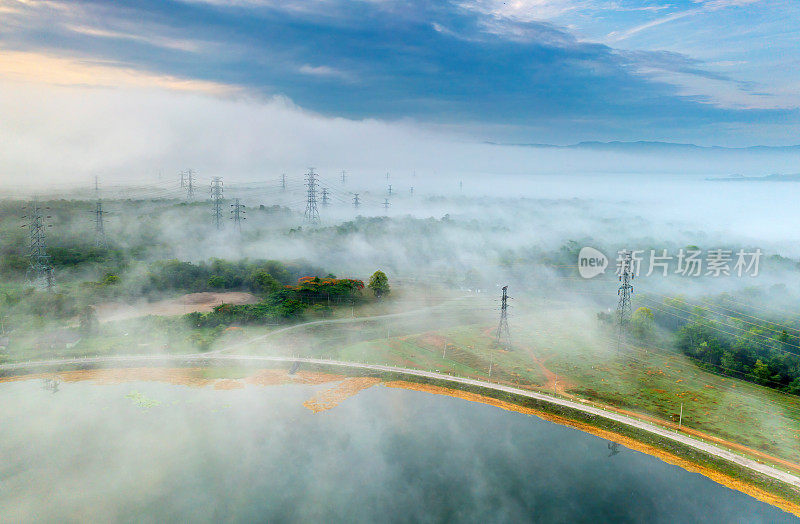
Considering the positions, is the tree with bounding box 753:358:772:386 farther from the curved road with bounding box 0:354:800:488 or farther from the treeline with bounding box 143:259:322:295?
the treeline with bounding box 143:259:322:295

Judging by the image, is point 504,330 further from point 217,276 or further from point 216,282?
point 217,276

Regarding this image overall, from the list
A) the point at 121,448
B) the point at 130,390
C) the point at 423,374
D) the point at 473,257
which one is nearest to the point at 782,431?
the point at 423,374

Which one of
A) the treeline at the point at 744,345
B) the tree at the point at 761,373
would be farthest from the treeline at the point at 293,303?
the tree at the point at 761,373

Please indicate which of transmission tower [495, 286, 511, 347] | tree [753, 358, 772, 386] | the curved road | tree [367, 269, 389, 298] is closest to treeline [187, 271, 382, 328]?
tree [367, 269, 389, 298]

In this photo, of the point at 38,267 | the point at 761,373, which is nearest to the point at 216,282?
the point at 38,267

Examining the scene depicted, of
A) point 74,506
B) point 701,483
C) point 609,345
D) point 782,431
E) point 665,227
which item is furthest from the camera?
point 665,227

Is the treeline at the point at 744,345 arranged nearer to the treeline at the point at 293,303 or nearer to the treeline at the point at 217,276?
the treeline at the point at 293,303

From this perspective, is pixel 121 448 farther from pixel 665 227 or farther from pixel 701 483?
pixel 665 227
